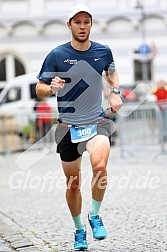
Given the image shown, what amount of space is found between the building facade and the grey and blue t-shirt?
74.8ft

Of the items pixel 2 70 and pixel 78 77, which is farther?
pixel 2 70

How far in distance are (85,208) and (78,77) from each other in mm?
2725

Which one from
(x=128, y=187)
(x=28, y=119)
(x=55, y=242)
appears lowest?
(x=28, y=119)

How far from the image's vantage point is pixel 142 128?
45.0 ft

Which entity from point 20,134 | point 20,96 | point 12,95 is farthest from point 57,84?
point 12,95

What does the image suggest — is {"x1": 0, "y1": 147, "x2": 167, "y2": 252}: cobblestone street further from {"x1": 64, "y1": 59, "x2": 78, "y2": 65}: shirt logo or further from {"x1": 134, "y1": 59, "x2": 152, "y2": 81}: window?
{"x1": 134, "y1": 59, "x2": 152, "y2": 81}: window

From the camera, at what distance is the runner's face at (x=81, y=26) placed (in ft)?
16.4

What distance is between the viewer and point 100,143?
16.8 ft

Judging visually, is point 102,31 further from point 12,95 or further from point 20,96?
point 20,96

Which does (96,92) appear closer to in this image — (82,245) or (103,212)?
(82,245)

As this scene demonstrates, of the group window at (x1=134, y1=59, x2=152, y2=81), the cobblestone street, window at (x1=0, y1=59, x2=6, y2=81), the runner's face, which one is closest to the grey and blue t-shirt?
the runner's face

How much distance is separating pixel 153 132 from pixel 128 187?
167 inches

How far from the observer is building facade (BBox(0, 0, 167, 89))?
2805 cm

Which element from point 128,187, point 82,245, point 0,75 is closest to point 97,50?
point 82,245
